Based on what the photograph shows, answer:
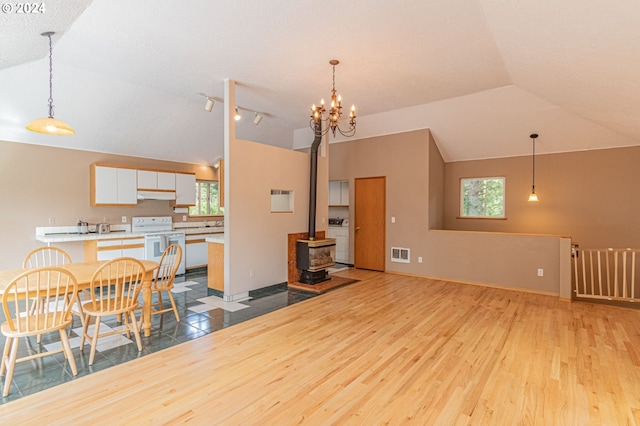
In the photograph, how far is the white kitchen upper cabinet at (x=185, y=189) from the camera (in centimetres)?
695

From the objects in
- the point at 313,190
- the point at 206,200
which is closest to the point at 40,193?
the point at 206,200

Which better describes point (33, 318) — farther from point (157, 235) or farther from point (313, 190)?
point (313, 190)

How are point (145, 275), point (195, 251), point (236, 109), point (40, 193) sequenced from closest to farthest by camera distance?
point (145, 275) → point (40, 193) → point (236, 109) → point (195, 251)

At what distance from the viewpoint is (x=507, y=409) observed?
7.44 ft

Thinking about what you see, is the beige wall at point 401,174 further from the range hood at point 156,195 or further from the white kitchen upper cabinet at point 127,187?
the white kitchen upper cabinet at point 127,187

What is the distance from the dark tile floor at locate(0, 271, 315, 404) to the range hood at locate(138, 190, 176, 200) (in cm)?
204

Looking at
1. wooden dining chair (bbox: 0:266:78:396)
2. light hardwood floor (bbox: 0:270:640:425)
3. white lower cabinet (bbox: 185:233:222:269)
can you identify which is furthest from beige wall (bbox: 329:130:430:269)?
wooden dining chair (bbox: 0:266:78:396)

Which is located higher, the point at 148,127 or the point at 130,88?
the point at 130,88

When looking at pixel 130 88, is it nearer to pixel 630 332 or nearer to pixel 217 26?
pixel 217 26

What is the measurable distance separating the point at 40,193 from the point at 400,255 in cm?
668

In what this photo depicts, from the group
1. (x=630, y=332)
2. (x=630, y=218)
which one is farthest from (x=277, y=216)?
(x=630, y=218)

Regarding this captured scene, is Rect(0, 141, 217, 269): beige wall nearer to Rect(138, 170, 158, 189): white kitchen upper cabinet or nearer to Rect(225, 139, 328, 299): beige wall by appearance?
Rect(138, 170, 158, 189): white kitchen upper cabinet

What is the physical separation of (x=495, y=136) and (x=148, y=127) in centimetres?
660

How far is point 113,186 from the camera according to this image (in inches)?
237
